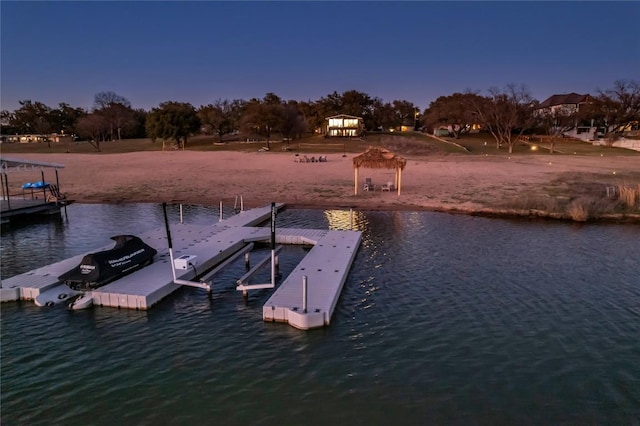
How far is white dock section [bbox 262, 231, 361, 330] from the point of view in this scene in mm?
11344

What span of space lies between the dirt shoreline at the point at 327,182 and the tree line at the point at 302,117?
28.2 meters

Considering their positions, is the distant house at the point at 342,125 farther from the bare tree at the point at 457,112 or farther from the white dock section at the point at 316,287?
the white dock section at the point at 316,287

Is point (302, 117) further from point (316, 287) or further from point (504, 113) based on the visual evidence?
point (316, 287)

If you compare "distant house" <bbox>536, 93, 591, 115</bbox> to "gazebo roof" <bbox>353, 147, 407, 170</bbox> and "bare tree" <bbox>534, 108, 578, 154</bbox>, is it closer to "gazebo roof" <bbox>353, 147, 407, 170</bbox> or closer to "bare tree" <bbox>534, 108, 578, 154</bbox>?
"bare tree" <bbox>534, 108, 578, 154</bbox>

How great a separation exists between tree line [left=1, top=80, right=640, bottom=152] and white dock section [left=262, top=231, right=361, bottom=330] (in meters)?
64.4

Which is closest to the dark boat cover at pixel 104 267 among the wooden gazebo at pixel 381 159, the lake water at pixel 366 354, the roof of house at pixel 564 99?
the lake water at pixel 366 354

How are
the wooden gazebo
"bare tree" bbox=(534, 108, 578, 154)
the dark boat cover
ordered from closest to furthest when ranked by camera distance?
the dark boat cover, the wooden gazebo, "bare tree" bbox=(534, 108, 578, 154)

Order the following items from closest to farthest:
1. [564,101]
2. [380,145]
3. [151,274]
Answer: [151,274]
[380,145]
[564,101]

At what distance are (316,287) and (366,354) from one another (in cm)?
351

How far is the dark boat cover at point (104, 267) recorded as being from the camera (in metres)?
12.9

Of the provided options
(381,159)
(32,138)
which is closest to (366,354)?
(381,159)

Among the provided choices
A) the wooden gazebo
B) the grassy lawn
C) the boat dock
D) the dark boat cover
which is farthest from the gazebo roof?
the grassy lawn

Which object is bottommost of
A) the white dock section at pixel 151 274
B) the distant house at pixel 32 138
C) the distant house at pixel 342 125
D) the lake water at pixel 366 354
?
the lake water at pixel 366 354

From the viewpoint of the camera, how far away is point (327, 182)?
36.7 meters
